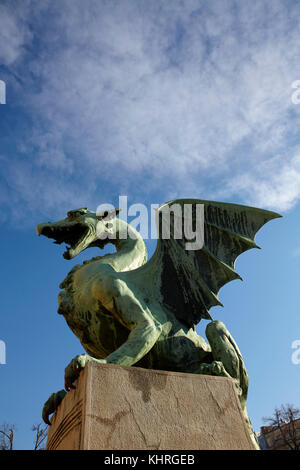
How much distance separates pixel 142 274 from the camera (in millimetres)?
4223

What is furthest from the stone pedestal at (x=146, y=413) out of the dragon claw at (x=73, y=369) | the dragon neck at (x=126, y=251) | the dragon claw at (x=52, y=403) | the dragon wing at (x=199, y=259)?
the dragon neck at (x=126, y=251)

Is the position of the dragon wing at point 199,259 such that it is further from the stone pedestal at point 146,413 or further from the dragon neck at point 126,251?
the stone pedestal at point 146,413

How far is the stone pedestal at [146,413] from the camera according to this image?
246 cm

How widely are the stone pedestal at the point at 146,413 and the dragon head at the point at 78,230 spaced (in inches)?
81.8

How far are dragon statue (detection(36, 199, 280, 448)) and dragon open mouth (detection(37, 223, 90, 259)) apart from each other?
12 millimetres

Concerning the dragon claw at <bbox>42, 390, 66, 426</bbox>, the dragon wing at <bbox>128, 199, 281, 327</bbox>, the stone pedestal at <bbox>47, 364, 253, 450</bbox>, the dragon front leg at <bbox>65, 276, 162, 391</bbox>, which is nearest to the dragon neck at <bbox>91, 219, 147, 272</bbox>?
the dragon wing at <bbox>128, 199, 281, 327</bbox>

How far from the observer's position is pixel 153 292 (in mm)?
4090

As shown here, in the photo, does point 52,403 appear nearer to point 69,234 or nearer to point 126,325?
point 126,325

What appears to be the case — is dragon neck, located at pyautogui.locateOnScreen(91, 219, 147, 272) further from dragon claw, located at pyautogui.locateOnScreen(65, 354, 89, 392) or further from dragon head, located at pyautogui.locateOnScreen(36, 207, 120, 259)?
dragon claw, located at pyautogui.locateOnScreen(65, 354, 89, 392)

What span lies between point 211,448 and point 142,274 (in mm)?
1988

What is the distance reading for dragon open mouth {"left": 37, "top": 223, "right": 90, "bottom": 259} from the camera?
4.61 m

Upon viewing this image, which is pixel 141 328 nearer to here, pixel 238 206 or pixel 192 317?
pixel 192 317

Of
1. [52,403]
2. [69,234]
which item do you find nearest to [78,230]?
[69,234]

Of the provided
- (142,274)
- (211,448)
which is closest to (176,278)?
(142,274)
